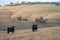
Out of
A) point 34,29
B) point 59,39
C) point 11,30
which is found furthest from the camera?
point 34,29

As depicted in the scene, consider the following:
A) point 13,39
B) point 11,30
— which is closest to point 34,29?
point 11,30

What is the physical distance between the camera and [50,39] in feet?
50.0

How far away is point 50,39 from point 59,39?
602 mm

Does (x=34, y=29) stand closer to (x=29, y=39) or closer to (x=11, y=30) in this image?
(x=11, y=30)

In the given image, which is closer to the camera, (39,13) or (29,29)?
(29,29)

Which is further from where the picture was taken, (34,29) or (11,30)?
(34,29)

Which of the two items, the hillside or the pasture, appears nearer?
the pasture

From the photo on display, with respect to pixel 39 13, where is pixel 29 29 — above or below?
above

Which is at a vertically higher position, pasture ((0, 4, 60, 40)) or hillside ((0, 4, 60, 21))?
pasture ((0, 4, 60, 40))

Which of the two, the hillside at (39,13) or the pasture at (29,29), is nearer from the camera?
the pasture at (29,29)

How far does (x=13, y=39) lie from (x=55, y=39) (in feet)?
9.62

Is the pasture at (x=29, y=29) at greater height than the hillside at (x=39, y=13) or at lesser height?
greater

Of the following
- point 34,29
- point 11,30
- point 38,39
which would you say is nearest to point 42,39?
point 38,39

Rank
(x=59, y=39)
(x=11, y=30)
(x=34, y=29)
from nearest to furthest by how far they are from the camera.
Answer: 1. (x=59, y=39)
2. (x=11, y=30)
3. (x=34, y=29)
